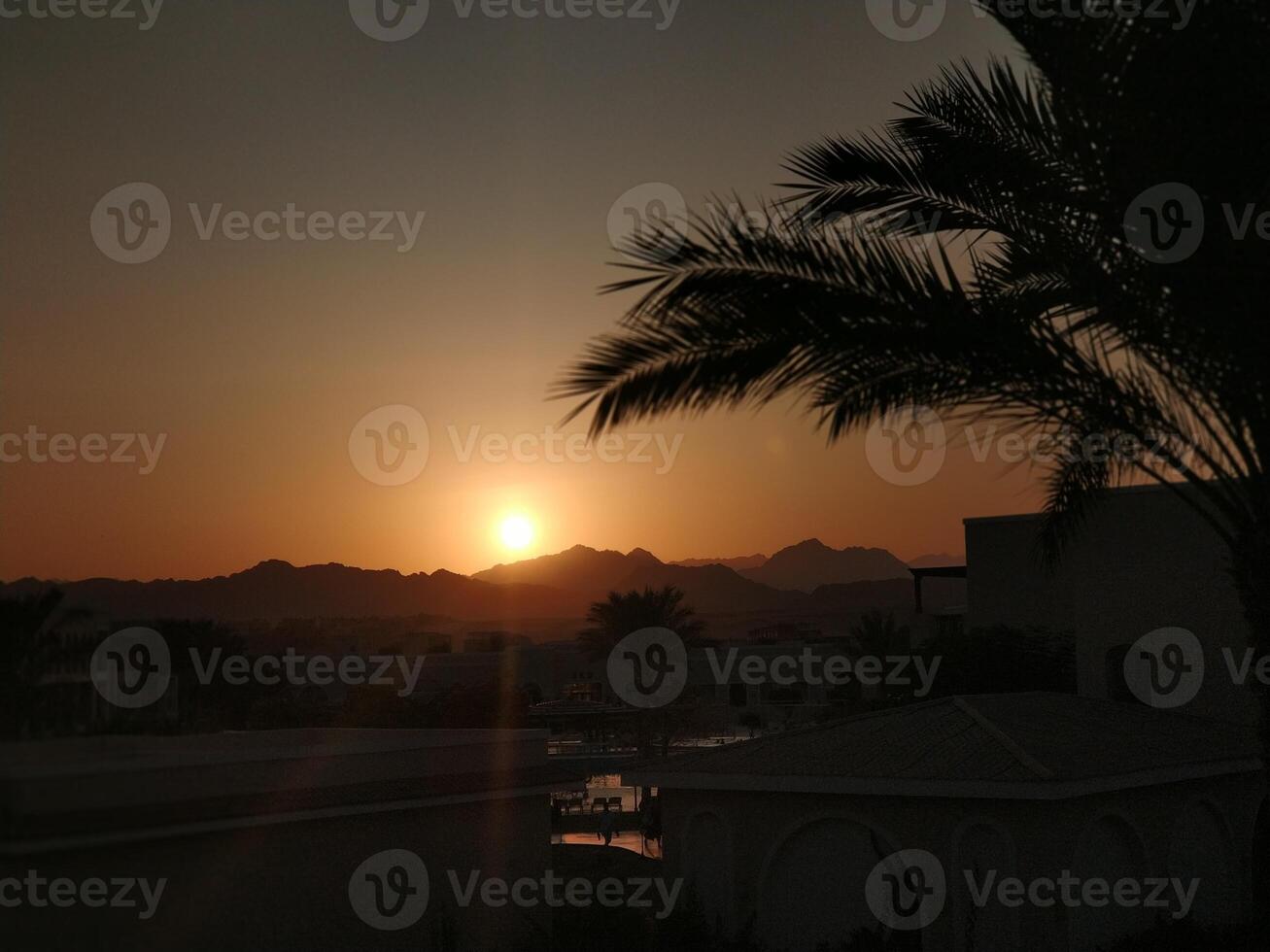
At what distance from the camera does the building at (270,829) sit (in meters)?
7.88

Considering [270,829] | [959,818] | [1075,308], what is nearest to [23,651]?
[270,829]

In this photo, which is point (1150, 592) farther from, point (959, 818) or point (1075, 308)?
point (1075, 308)

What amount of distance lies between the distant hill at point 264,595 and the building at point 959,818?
5665 millimetres

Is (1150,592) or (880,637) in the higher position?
(1150,592)

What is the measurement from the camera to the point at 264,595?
19172 mm

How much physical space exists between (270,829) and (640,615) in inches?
1828

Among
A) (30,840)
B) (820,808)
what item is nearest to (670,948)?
(820,808)

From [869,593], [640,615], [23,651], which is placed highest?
[869,593]

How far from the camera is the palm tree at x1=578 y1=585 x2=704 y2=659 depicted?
5584 centimetres

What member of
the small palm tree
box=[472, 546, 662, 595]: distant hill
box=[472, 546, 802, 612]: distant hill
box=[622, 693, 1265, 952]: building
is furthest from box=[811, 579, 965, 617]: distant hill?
the small palm tree

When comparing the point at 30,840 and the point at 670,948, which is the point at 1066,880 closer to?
the point at 670,948

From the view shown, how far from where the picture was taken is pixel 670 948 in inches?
527

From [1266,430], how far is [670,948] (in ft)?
26.8

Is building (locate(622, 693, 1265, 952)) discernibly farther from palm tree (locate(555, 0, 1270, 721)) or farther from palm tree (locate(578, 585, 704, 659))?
palm tree (locate(578, 585, 704, 659))
